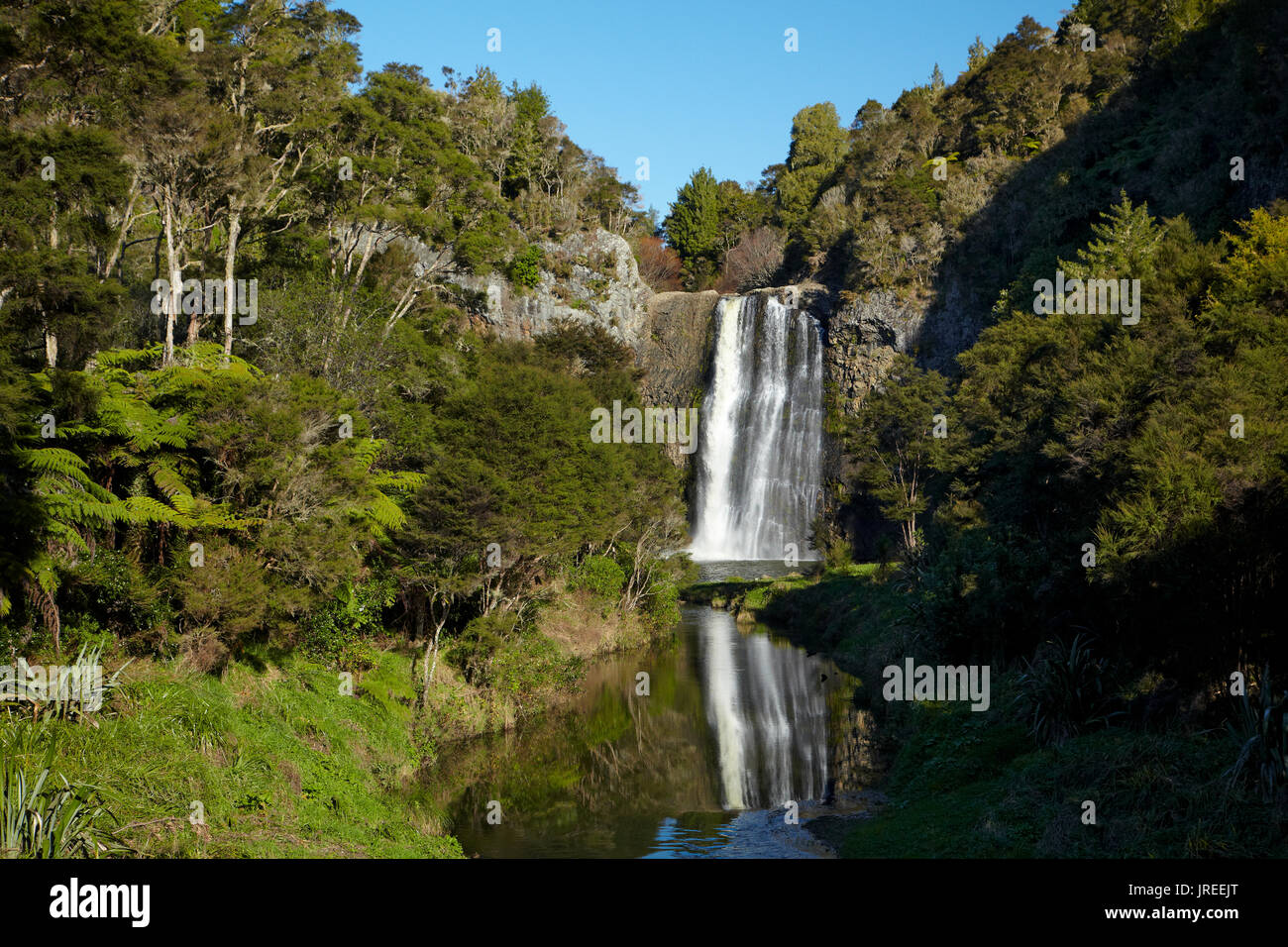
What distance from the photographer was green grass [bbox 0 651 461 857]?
40.1ft

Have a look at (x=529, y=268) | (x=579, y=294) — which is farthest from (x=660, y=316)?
(x=529, y=268)

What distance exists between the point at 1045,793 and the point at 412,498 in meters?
15.2

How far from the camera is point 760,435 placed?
191 feet

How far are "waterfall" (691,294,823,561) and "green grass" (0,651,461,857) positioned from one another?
120ft

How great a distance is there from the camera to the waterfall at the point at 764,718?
21609mm

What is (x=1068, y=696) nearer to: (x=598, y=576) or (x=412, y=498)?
(x=412, y=498)

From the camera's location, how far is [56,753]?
1190 cm

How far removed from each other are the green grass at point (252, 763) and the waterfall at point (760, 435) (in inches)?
1440
